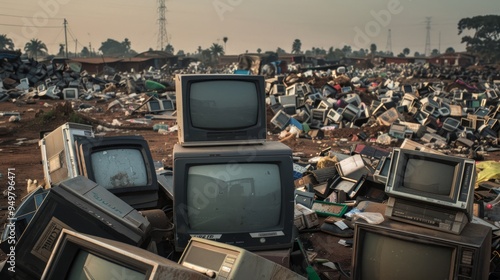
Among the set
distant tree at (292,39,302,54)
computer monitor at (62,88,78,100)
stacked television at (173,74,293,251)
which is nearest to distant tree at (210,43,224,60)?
distant tree at (292,39,302,54)

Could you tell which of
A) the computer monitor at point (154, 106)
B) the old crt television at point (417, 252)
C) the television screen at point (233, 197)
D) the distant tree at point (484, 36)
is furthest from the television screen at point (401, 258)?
the distant tree at point (484, 36)

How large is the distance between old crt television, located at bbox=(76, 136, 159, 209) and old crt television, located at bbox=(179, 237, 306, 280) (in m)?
1.42

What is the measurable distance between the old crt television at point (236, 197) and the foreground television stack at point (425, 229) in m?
0.57

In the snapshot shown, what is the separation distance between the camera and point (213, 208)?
10.2ft

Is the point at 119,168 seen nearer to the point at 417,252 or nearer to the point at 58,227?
the point at 58,227

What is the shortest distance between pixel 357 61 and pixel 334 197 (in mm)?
54542

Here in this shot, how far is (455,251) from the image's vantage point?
9.27 ft

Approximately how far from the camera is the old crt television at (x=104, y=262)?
1.70 meters

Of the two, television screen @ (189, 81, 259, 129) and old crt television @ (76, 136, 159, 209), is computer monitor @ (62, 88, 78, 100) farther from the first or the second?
television screen @ (189, 81, 259, 129)

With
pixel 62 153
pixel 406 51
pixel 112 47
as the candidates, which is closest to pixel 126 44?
pixel 112 47

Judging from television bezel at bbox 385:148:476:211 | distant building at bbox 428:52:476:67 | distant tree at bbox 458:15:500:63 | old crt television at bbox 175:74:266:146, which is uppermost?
distant tree at bbox 458:15:500:63

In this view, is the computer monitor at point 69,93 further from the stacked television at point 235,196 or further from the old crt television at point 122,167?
the stacked television at point 235,196

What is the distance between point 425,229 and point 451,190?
0.31 meters

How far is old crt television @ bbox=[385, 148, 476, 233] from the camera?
Answer: 294cm
